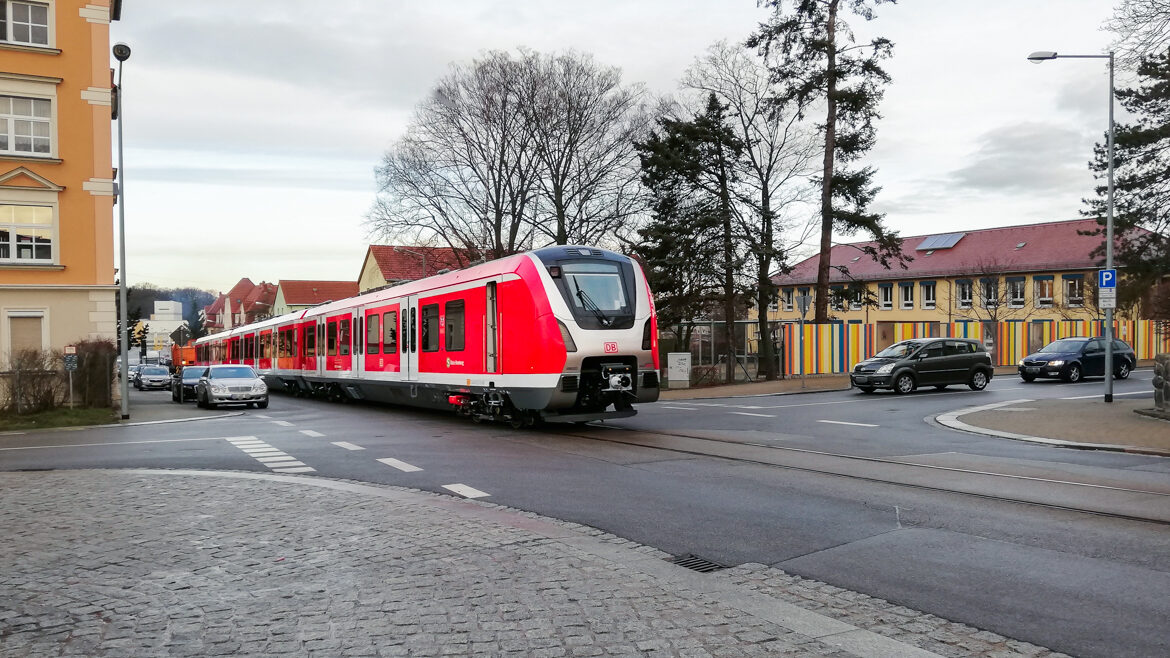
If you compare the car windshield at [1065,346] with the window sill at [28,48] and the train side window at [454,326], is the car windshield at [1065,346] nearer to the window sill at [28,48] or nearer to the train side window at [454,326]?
the train side window at [454,326]

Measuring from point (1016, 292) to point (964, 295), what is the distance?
3.44 metres

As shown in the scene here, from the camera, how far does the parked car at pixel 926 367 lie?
25.9 meters

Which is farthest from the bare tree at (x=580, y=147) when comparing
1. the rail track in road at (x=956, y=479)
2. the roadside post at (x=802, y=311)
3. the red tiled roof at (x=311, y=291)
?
the red tiled roof at (x=311, y=291)

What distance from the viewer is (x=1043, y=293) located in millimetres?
62406

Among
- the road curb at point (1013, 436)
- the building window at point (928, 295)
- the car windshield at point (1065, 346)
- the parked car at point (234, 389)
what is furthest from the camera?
the building window at point (928, 295)

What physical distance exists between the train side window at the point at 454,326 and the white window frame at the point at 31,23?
61.4 ft

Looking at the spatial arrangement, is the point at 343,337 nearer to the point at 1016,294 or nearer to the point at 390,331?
the point at 390,331

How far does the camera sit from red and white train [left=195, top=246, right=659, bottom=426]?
608 inches

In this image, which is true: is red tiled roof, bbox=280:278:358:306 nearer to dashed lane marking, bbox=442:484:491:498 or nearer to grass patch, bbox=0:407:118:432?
grass patch, bbox=0:407:118:432

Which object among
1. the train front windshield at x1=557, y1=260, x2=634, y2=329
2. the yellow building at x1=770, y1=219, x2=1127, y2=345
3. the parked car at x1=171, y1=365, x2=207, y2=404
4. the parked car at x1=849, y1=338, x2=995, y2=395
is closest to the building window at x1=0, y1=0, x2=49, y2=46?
the parked car at x1=171, y1=365, x2=207, y2=404

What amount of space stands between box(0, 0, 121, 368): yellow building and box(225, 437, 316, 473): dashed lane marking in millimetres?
15484

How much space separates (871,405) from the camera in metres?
22.4

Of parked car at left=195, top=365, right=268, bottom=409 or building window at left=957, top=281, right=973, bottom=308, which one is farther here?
building window at left=957, top=281, right=973, bottom=308

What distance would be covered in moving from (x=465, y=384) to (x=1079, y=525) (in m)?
12.3
